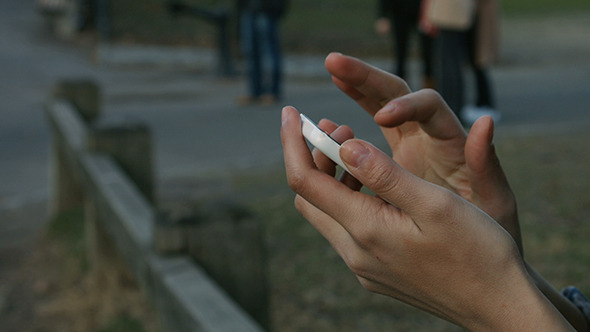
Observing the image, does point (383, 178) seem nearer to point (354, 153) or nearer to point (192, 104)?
point (354, 153)

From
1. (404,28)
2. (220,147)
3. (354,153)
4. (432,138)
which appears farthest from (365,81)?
(404,28)

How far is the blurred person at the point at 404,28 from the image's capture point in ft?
24.3

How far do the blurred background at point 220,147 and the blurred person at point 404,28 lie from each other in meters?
0.78

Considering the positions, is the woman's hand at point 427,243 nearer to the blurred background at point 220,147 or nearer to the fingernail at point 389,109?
the fingernail at point 389,109

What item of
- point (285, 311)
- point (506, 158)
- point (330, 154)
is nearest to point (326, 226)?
point (330, 154)

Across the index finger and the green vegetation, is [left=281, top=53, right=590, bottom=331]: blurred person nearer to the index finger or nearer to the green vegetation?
the index finger

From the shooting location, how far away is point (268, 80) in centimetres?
900

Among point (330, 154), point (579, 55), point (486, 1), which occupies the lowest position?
point (579, 55)

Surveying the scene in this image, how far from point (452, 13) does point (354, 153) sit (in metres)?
5.13

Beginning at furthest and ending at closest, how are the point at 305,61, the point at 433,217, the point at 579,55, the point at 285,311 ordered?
the point at 579,55 → the point at 305,61 → the point at 285,311 → the point at 433,217

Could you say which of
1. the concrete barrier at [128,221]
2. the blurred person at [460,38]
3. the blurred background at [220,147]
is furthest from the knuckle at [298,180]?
the blurred person at [460,38]

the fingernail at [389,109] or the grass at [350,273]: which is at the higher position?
the fingernail at [389,109]

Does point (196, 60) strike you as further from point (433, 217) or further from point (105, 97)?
point (433, 217)

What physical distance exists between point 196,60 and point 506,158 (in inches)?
309
